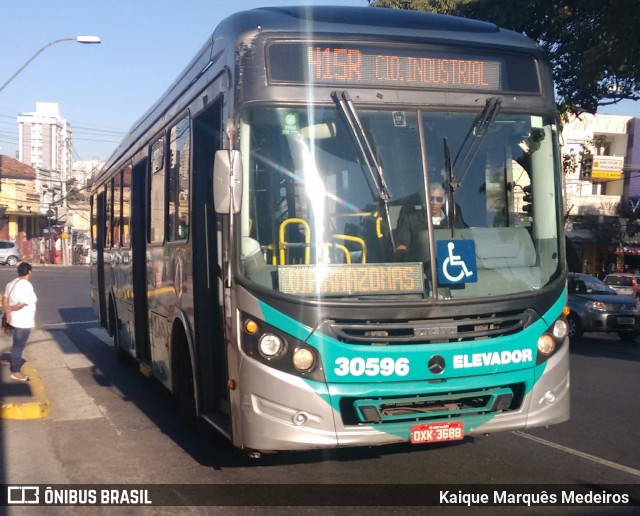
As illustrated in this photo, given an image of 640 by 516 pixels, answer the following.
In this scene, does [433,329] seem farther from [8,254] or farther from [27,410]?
[8,254]

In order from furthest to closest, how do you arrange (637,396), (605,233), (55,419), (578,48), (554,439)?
(605,233) → (578,48) → (637,396) → (55,419) → (554,439)

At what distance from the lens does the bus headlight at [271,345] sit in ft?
17.3

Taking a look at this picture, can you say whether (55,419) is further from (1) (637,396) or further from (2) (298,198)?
(1) (637,396)

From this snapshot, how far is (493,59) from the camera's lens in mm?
6078

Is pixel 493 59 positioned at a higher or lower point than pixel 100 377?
higher

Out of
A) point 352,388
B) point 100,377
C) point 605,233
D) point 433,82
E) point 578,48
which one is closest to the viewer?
point 352,388

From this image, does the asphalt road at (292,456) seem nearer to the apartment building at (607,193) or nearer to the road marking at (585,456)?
the road marking at (585,456)

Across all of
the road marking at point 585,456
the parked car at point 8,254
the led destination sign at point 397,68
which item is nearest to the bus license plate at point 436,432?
the road marking at point 585,456

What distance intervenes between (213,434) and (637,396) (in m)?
5.72

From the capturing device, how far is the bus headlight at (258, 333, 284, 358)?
5.29 meters

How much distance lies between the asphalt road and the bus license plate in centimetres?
50

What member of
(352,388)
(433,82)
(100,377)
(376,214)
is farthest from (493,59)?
(100,377)

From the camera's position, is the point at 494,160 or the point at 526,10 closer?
the point at 494,160

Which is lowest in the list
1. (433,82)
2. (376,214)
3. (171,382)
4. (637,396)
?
(637,396)
